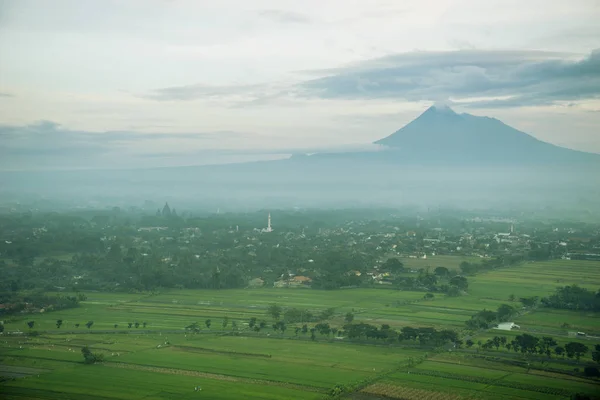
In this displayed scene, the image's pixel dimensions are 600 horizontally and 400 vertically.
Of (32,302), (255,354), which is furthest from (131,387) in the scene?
(32,302)

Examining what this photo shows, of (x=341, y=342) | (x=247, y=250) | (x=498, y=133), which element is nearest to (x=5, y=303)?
(x=341, y=342)

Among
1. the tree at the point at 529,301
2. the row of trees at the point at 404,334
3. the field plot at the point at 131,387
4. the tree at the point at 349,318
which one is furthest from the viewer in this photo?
the tree at the point at 529,301

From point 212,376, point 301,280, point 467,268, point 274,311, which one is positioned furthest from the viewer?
point 467,268

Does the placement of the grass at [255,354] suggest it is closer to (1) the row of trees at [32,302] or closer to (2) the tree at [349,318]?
(2) the tree at [349,318]

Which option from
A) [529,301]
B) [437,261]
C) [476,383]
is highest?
[437,261]

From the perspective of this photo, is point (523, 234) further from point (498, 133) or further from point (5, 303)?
point (498, 133)

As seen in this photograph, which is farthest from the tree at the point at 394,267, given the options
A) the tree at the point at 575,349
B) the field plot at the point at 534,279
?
the tree at the point at 575,349

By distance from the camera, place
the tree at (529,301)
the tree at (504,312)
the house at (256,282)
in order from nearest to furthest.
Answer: the tree at (504,312) → the tree at (529,301) → the house at (256,282)

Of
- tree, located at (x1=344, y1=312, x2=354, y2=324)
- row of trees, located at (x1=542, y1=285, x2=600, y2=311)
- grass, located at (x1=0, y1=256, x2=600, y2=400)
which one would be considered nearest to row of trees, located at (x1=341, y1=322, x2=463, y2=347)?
grass, located at (x1=0, y1=256, x2=600, y2=400)

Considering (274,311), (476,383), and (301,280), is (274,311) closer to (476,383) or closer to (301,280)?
(301,280)

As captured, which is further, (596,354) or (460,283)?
(460,283)
